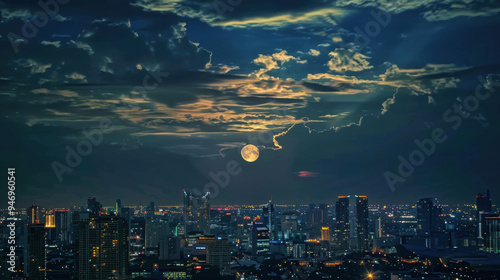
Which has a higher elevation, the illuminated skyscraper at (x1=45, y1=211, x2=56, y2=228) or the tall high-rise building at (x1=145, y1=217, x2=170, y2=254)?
the illuminated skyscraper at (x1=45, y1=211, x2=56, y2=228)

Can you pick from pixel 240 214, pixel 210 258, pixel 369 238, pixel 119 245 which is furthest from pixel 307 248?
pixel 119 245

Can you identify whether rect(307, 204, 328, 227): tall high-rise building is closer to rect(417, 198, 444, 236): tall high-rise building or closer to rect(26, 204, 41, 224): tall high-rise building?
rect(417, 198, 444, 236): tall high-rise building

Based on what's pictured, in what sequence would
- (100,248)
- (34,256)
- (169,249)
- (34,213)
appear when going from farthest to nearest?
(169,249), (34,213), (100,248), (34,256)

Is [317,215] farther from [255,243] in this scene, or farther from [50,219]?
[50,219]

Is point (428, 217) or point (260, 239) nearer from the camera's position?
point (260, 239)

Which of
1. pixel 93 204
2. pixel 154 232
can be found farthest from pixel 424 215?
pixel 93 204

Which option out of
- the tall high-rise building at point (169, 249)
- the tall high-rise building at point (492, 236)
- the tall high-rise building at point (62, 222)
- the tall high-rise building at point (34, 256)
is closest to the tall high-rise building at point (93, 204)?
the tall high-rise building at point (62, 222)

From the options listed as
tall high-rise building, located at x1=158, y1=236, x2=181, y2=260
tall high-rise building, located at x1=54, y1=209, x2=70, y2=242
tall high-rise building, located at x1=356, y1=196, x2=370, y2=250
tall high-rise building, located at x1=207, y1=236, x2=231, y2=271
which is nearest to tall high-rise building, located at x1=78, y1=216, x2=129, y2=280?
tall high-rise building, located at x1=207, y1=236, x2=231, y2=271
